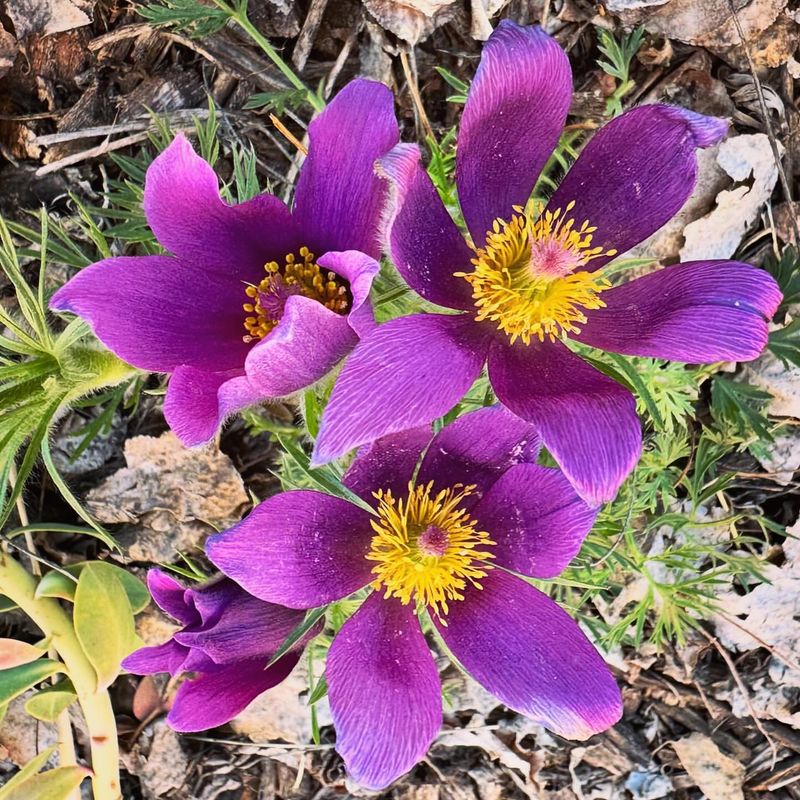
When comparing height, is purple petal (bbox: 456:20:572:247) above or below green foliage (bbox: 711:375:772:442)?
above

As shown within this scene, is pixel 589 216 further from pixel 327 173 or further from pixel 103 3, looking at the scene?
pixel 103 3

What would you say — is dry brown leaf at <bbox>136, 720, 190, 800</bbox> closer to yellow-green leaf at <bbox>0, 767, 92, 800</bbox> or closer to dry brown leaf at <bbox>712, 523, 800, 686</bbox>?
yellow-green leaf at <bbox>0, 767, 92, 800</bbox>

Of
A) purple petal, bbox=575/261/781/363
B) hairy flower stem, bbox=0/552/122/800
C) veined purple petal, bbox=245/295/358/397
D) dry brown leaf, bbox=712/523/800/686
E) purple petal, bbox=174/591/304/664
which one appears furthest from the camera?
dry brown leaf, bbox=712/523/800/686

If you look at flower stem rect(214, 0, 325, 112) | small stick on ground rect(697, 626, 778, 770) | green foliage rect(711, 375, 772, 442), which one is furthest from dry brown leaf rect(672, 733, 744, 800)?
flower stem rect(214, 0, 325, 112)

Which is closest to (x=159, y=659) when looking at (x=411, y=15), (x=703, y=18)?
(x=411, y=15)

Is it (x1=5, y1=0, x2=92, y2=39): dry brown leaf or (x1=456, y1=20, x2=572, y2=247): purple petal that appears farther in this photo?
(x1=5, y1=0, x2=92, y2=39): dry brown leaf

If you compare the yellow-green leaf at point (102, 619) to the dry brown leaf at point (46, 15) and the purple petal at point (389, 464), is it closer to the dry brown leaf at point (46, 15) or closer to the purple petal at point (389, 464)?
the purple petal at point (389, 464)

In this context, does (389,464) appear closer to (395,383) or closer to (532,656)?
(395,383)
